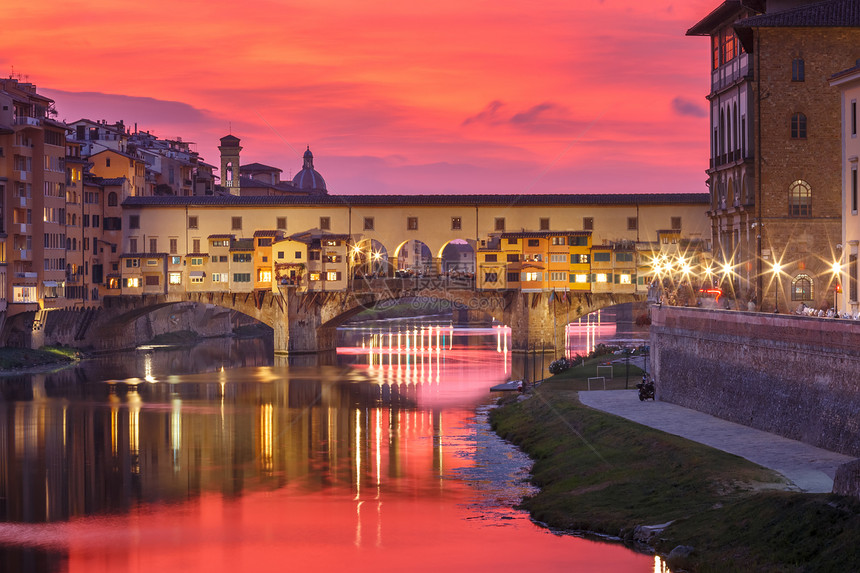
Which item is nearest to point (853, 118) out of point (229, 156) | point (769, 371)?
point (769, 371)

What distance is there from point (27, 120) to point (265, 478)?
187 feet

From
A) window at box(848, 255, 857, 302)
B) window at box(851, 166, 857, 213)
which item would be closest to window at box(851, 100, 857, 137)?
window at box(851, 166, 857, 213)

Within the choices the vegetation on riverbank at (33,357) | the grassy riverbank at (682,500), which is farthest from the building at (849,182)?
the vegetation on riverbank at (33,357)

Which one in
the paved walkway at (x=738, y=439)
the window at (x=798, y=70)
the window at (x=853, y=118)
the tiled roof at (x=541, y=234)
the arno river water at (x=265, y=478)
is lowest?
the arno river water at (x=265, y=478)

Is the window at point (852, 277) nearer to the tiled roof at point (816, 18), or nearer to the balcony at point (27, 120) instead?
the tiled roof at point (816, 18)

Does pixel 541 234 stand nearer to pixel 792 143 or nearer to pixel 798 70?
pixel 792 143

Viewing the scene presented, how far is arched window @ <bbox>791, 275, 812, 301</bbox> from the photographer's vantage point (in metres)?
63.5

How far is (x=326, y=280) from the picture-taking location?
11425cm

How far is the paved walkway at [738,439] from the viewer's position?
3478cm

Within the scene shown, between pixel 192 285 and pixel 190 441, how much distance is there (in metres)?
57.7

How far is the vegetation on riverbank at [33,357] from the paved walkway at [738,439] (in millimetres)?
48084

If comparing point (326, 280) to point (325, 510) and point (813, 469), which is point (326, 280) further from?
point (813, 469)

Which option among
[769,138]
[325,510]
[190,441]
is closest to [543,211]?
[769,138]

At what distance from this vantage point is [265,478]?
48969 mm
